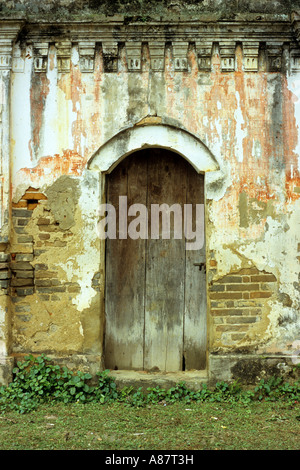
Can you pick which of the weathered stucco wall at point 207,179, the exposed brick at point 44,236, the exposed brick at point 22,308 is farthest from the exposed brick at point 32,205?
the exposed brick at point 22,308

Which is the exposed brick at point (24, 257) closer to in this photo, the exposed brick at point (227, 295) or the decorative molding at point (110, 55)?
the exposed brick at point (227, 295)

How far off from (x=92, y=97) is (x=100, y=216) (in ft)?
3.85

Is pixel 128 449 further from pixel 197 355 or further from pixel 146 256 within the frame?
pixel 146 256

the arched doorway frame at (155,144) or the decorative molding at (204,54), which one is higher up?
the decorative molding at (204,54)

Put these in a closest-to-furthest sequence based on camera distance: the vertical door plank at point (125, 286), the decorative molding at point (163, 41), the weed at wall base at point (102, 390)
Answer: the weed at wall base at point (102, 390) → the decorative molding at point (163, 41) → the vertical door plank at point (125, 286)

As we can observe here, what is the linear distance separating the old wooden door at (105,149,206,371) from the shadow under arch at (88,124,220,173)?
1.28 ft

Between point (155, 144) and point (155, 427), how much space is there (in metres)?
2.62

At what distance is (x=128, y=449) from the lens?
3965 millimetres

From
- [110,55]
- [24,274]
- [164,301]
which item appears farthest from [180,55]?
[24,274]

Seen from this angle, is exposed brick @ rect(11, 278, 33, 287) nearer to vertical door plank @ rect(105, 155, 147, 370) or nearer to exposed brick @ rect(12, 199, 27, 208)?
exposed brick @ rect(12, 199, 27, 208)

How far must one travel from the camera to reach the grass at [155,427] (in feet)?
13.3

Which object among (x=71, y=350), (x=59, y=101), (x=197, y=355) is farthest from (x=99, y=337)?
(x=59, y=101)

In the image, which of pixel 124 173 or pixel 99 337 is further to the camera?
pixel 124 173

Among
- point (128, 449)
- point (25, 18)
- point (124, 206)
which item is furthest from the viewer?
point (124, 206)
